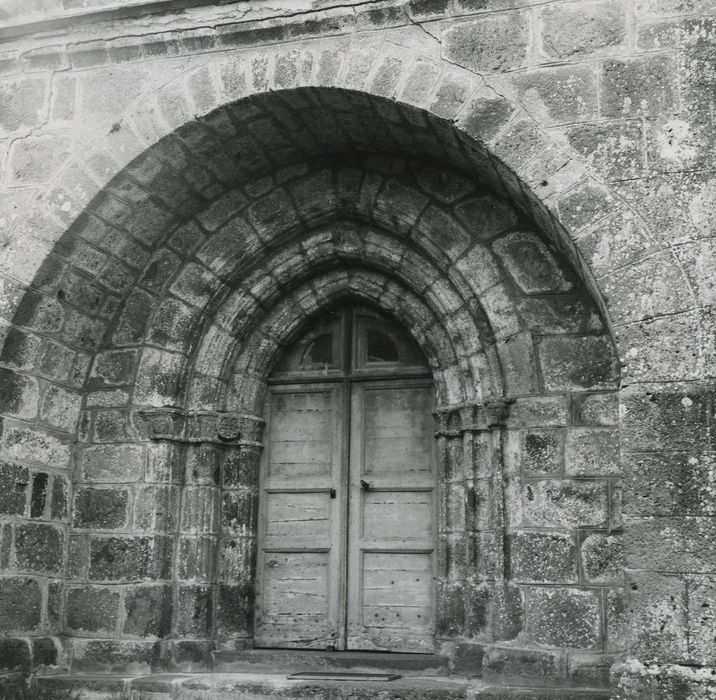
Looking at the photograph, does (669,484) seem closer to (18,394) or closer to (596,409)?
(596,409)

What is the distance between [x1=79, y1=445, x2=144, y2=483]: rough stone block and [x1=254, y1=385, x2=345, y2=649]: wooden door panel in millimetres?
689

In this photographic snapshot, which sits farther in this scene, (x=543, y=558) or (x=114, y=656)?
(x=114, y=656)

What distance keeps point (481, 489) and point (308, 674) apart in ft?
4.10

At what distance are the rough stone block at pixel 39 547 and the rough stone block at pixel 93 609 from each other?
0.19 metres

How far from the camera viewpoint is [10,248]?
4871 millimetres

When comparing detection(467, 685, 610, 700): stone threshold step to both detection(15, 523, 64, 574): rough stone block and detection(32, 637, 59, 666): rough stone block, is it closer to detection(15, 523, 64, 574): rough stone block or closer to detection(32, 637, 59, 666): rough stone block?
detection(32, 637, 59, 666): rough stone block

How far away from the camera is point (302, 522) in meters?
5.38

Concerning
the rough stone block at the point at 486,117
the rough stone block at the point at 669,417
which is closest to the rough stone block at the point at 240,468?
the rough stone block at the point at 486,117

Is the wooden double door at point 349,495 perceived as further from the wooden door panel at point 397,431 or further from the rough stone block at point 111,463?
the rough stone block at point 111,463

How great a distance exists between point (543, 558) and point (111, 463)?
2268 millimetres

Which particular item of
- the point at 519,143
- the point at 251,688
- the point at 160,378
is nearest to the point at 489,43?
the point at 519,143

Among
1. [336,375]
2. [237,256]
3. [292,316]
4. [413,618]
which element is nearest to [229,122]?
[237,256]

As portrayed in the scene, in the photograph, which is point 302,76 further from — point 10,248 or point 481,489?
point 481,489

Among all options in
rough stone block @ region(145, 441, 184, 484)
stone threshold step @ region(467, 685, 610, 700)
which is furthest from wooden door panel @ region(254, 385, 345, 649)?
stone threshold step @ region(467, 685, 610, 700)
